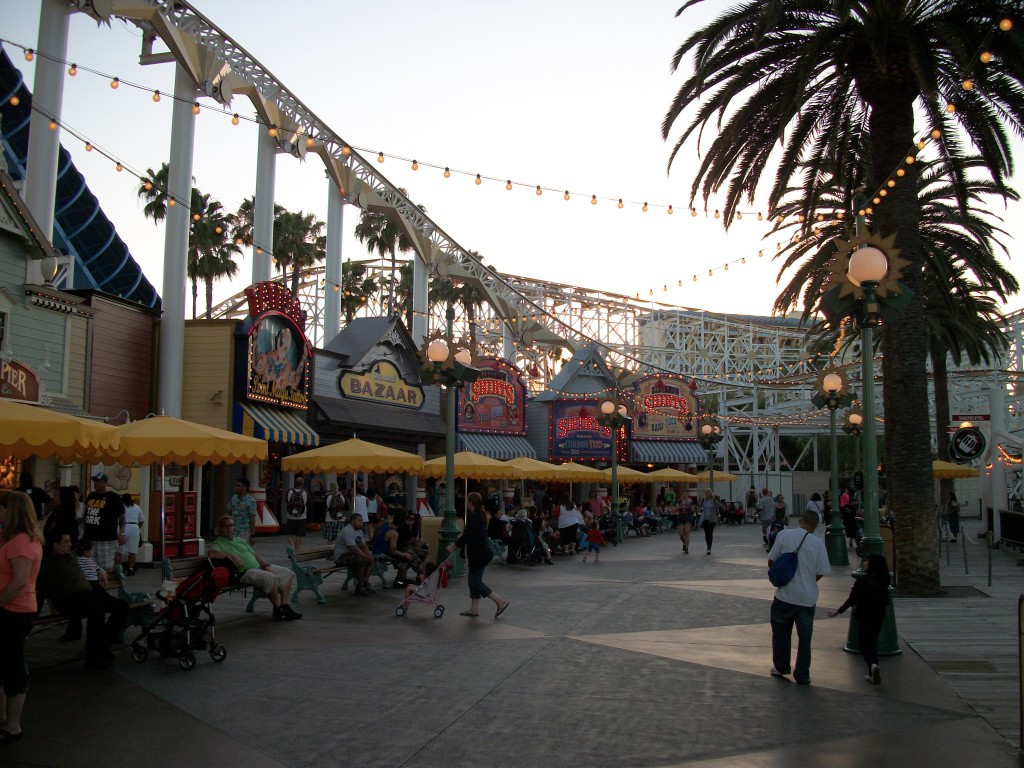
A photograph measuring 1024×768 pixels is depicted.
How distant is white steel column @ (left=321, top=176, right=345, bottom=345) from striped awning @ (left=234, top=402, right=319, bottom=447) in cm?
618

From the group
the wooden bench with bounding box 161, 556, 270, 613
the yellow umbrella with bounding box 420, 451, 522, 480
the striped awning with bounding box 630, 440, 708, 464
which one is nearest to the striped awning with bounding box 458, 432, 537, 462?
the striped awning with bounding box 630, 440, 708, 464

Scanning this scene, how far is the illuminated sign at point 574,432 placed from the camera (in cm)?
3978

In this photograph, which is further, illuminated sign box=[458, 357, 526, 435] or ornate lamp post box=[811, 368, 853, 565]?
illuminated sign box=[458, 357, 526, 435]

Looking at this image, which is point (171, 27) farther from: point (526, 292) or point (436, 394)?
point (526, 292)

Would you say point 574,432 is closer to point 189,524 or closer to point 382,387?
point 382,387

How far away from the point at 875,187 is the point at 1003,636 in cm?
724

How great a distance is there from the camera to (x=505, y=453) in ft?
119

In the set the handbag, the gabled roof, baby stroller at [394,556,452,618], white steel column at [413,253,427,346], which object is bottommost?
baby stroller at [394,556,452,618]

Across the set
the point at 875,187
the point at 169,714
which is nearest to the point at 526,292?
the point at 875,187

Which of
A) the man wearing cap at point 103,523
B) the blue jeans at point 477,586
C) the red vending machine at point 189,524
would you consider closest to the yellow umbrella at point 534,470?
the red vending machine at point 189,524

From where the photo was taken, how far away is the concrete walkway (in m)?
6.25

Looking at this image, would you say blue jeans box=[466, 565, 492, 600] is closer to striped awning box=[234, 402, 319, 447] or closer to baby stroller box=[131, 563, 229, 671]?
baby stroller box=[131, 563, 229, 671]

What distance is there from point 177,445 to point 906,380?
11.0 meters

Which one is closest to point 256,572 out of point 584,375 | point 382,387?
point 382,387
